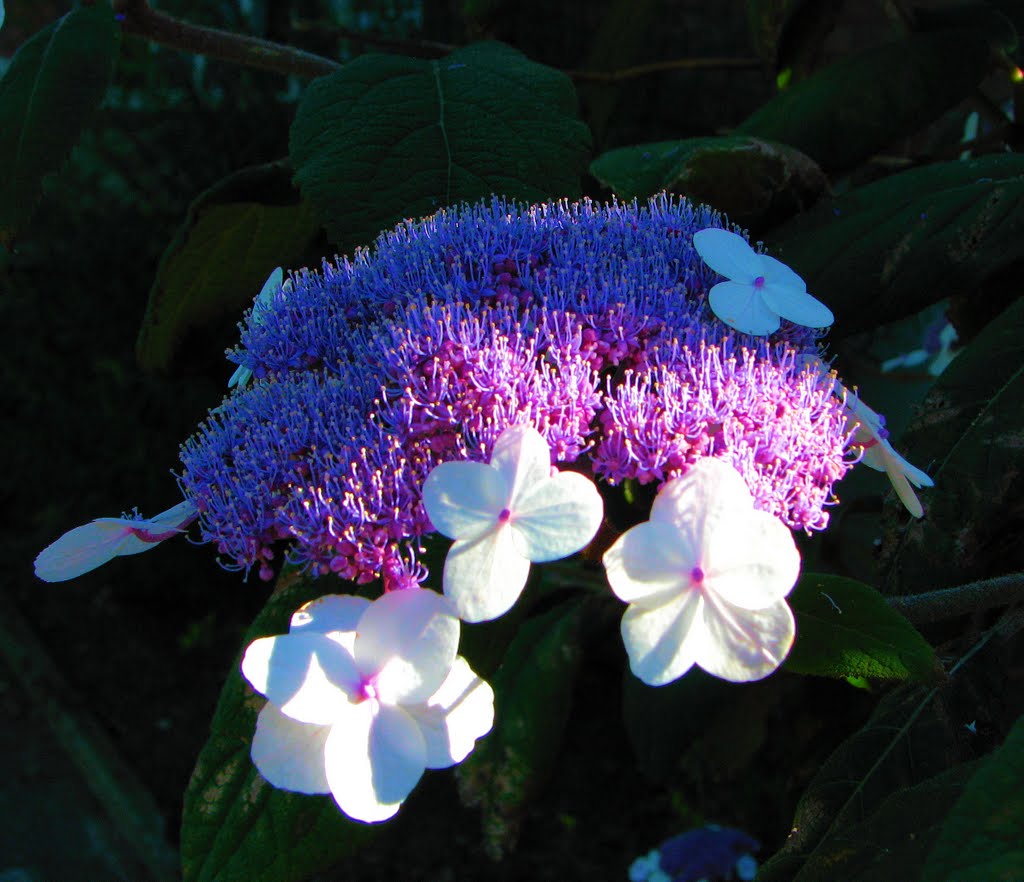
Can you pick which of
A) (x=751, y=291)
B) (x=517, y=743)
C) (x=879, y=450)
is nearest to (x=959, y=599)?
(x=879, y=450)

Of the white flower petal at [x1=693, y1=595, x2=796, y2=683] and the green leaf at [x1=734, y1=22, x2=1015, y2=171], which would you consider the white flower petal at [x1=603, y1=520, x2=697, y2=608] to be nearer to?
the white flower petal at [x1=693, y1=595, x2=796, y2=683]

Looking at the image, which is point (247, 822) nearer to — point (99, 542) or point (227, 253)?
point (99, 542)

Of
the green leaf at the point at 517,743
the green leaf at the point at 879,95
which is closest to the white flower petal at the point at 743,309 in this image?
the green leaf at the point at 879,95

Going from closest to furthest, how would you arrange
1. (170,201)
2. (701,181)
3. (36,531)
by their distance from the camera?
(701,181), (170,201), (36,531)

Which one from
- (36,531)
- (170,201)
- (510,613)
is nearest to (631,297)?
(510,613)

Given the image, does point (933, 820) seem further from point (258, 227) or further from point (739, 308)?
point (258, 227)

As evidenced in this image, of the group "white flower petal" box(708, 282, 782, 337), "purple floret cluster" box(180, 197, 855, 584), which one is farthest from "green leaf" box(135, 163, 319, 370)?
"white flower petal" box(708, 282, 782, 337)

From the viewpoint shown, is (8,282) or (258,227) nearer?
(258,227)
